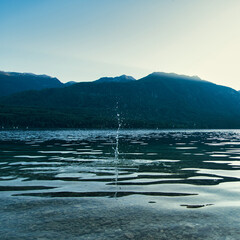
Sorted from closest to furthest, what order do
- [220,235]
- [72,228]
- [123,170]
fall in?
[220,235], [72,228], [123,170]

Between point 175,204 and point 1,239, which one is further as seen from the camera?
point 175,204

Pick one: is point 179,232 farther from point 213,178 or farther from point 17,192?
point 213,178

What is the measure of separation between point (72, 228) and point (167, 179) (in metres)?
9.67

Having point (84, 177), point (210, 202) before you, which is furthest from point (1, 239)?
point (84, 177)

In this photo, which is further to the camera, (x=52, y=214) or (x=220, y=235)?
(x=52, y=214)

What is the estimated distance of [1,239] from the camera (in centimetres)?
744

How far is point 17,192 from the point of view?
13367 millimetres

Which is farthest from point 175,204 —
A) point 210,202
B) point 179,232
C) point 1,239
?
point 1,239

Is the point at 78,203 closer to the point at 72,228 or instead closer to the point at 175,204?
the point at 72,228

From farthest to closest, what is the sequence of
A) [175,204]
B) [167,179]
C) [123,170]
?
[123,170] < [167,179] < [175,204]

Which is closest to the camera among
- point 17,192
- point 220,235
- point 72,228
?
point 220,235

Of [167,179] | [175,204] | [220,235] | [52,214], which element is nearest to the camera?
[220,235]

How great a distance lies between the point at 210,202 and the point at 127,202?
3535mm

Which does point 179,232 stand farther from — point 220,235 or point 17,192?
point 17,192
